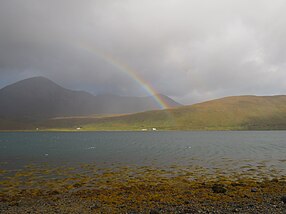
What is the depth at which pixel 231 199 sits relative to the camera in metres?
26.2

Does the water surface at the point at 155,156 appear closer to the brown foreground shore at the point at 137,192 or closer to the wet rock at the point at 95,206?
the brown foreground shore at the point at 137,192

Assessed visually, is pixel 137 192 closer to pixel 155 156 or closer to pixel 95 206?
pixel 95 206

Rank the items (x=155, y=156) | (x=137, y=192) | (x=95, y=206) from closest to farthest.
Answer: (x=95, y=206), (x=137, y=192), (x=155, y=156)

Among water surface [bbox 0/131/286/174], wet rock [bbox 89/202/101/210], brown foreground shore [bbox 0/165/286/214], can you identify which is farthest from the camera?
water surface [bbox 0/131/286/174]

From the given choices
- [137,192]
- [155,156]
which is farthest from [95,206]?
[155,156]

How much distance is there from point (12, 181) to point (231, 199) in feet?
98.8

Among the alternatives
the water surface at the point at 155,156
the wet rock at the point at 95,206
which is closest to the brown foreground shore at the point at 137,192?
the wet rock at the point at 95,206

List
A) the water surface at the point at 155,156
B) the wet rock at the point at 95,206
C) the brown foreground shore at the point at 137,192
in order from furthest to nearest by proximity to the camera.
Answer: the water surface at the point at 155,156 → the wet rock at the point at 95,206 → the brown foreground shore at the point at 137,192

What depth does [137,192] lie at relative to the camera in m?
30.4

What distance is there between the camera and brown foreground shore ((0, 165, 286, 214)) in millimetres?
23422

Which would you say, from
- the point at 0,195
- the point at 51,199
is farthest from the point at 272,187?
the point at 0,195

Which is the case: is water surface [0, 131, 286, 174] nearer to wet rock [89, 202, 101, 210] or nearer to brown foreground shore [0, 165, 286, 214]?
brown foreground shore [0, 165, 286, 214]

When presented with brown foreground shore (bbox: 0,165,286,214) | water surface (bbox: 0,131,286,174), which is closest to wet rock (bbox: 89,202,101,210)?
brown foreground shore (bbox: 0,165,286,214)

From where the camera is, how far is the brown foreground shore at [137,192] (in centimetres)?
2342
